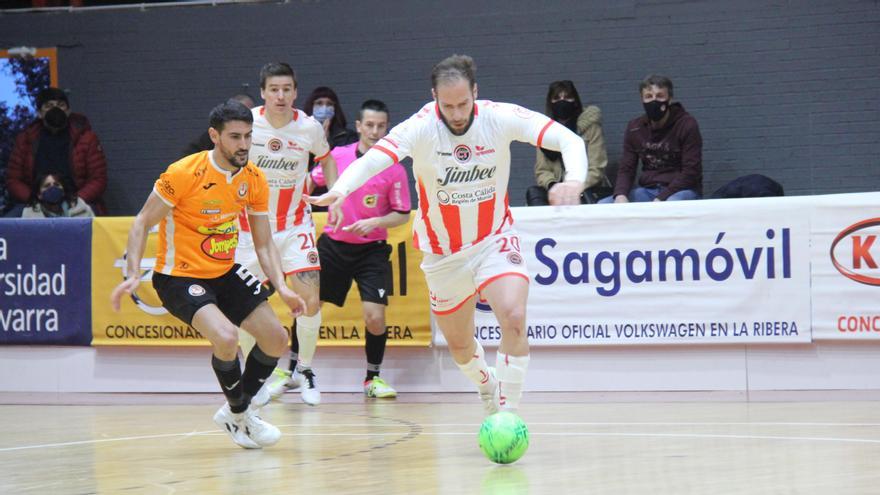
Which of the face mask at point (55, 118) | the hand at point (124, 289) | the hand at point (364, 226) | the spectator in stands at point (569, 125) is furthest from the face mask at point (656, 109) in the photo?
the face mask at point (55, 118)

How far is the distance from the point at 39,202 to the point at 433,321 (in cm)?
470

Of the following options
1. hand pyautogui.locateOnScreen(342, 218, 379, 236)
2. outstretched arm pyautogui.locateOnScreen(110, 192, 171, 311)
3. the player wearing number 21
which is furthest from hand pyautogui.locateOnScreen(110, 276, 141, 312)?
hand pyautogui.locateOnScreen(342, 218, 379, 236)

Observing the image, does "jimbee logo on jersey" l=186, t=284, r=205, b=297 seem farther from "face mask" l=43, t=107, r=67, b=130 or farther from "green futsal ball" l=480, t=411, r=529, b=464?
"face mask" l=43, t=107, r=67, b=130

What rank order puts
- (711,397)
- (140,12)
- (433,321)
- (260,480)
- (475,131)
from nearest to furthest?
1. (260,480)
2. (475,131)
3. (711,397)
4. (433,321)
5. (140,12)

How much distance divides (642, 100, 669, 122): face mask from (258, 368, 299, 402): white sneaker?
13.7 ft

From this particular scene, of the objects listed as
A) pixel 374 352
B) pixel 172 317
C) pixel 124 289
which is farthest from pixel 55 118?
pixel 124 289

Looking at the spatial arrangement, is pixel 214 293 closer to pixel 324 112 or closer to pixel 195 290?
pixel 195 290

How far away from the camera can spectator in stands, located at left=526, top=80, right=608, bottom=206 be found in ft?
37.3

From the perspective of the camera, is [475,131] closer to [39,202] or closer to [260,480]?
[260,480]

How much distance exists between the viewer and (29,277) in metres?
10.6

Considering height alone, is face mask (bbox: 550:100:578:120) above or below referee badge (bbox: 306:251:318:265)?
above

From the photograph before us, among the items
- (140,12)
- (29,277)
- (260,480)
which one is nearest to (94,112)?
(140,12)

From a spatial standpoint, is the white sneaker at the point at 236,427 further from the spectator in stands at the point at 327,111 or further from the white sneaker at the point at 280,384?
the spectator in stands at the point at 327,111

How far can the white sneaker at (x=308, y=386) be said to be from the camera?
9.34m
